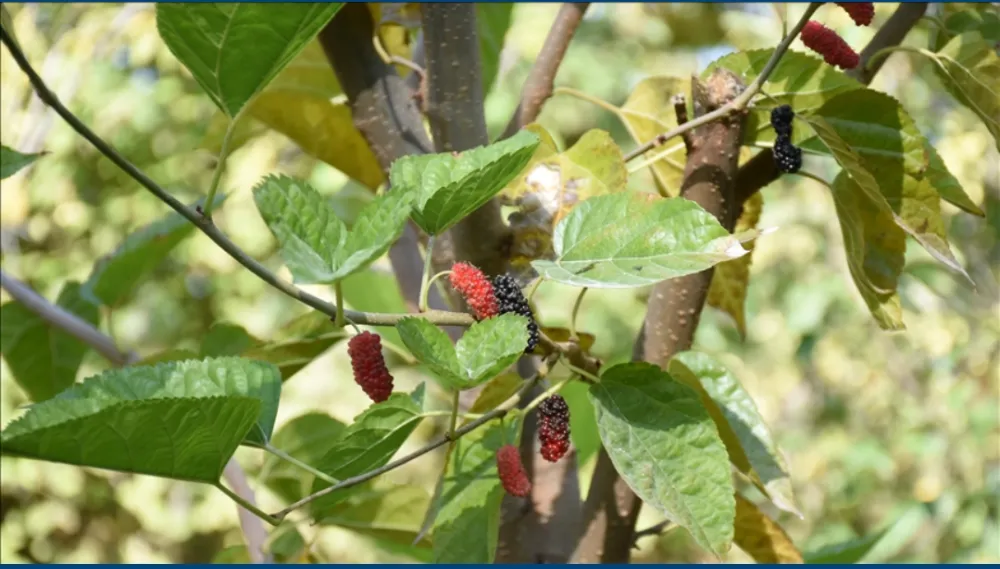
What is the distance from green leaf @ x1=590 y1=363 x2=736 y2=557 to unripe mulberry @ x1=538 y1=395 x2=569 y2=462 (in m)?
0.02

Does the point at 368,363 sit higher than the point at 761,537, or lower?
higher

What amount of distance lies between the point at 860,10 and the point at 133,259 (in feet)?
1.72

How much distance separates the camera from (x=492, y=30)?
2.52 ft

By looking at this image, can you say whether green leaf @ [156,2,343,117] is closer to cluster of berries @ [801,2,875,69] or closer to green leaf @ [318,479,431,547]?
cluster of berries @ [801,2,875,69]

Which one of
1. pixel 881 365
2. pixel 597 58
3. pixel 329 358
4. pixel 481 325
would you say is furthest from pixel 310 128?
pixel 597 58

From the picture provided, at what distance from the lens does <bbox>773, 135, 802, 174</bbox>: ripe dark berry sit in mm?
469

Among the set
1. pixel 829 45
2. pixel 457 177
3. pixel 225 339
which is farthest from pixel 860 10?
pixel 225 339

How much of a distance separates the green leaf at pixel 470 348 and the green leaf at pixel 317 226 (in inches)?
1.2

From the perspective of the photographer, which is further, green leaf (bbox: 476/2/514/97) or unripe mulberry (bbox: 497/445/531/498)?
green leaf (bbox: 476/2/514/97)

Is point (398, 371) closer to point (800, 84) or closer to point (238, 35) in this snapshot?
point (800, 84)

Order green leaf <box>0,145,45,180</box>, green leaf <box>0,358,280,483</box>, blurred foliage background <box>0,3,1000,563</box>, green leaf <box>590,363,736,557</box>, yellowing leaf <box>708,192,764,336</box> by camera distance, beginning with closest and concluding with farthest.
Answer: green leaf <box>0,358,280,483</box>, green leaf <box>590,363,736,557</box>, green leaf <box>0,145,45,180</box>, yellowing leaf <box>708,192,764,336</box>, blurred foliage background <box>0,3,1000,563</box>

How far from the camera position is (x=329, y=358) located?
9.48 feet

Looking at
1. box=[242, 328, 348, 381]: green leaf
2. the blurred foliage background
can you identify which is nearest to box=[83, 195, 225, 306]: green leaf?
box=[242, 328, 348, 381]: green leaf

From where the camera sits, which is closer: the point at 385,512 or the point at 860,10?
the point at 860,10
